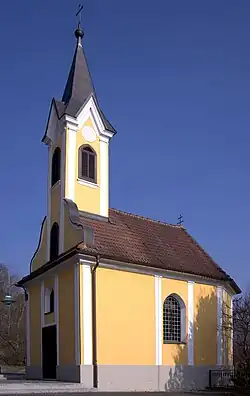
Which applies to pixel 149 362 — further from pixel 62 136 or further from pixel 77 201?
pixel 62 136

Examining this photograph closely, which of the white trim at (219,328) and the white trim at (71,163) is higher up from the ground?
the white trim at (71,163)

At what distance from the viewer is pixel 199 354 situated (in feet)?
92.8

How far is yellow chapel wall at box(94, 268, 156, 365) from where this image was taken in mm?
23984

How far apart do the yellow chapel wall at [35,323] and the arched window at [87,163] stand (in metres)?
6.55

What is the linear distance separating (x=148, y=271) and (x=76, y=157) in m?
7.13

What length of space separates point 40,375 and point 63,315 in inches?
180

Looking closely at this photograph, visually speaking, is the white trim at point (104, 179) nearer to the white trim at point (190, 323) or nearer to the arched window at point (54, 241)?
the arched window at point (54, 241)

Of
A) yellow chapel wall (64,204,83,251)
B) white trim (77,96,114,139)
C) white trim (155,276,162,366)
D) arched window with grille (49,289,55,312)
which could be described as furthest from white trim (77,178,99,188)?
white trim (155,276,162,366)

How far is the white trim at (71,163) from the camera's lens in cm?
2703

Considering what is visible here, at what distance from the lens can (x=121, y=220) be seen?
29859 millimetres

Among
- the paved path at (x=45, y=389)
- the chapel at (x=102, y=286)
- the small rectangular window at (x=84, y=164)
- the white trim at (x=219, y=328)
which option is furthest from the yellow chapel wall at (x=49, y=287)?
the white trim at (x=219, y=328)

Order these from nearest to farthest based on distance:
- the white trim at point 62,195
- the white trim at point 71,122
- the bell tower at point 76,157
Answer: the white trim at point 62,195
the bell tower at point 76,157
the white trim at point 71,122

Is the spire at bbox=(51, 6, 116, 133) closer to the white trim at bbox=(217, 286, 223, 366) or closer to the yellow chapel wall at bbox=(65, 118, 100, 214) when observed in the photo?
the yellow chapel wall at bbox=(65, 118, 100, 214)

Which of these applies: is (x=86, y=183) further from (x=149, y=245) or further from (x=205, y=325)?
(x=205, y=325)
